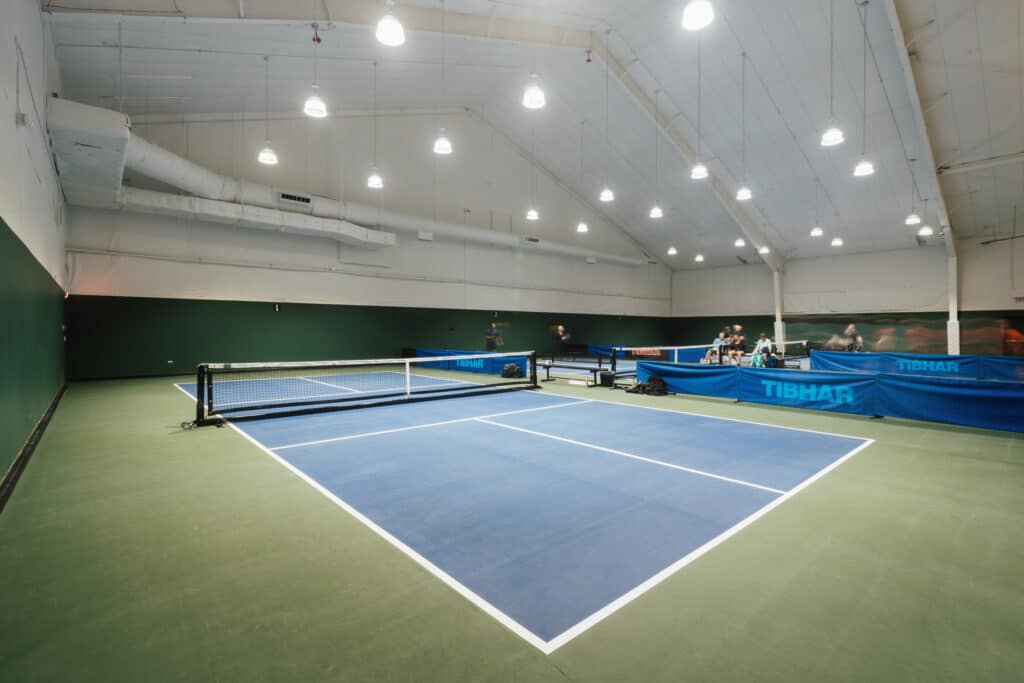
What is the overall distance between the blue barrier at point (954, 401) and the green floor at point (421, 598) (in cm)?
415

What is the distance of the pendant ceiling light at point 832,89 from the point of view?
419 inches

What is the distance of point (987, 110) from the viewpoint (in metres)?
13.9

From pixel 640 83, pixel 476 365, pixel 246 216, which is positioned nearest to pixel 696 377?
pixel 476 365

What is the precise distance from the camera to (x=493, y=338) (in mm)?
25062

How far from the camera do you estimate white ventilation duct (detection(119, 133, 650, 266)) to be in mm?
12891

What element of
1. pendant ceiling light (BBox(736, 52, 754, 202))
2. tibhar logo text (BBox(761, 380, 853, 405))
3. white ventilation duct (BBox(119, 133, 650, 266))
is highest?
pendant ceiling light (BBox(736, 52, 754, 202))

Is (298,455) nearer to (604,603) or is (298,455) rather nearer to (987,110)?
(604,603)

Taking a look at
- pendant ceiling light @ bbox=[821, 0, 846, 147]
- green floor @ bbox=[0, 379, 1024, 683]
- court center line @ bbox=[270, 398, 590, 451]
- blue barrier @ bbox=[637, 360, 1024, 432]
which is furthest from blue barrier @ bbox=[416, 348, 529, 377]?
green floor @ bbox=[0, 379, 1024, 683]

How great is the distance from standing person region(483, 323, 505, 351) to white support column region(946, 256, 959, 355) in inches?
856

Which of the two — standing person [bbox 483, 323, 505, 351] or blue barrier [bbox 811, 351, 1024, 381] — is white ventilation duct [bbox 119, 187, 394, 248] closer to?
standing person [bbox 483, 323, 505, 351]

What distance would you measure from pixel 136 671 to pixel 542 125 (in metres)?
22.6

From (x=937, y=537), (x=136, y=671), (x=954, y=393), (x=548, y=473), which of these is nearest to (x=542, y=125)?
(x=954, y=393)

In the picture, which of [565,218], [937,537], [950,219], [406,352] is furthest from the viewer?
[565,218]

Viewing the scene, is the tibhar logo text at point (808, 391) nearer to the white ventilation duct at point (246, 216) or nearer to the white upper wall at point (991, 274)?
the white ventilation duct at point (246, 216)
